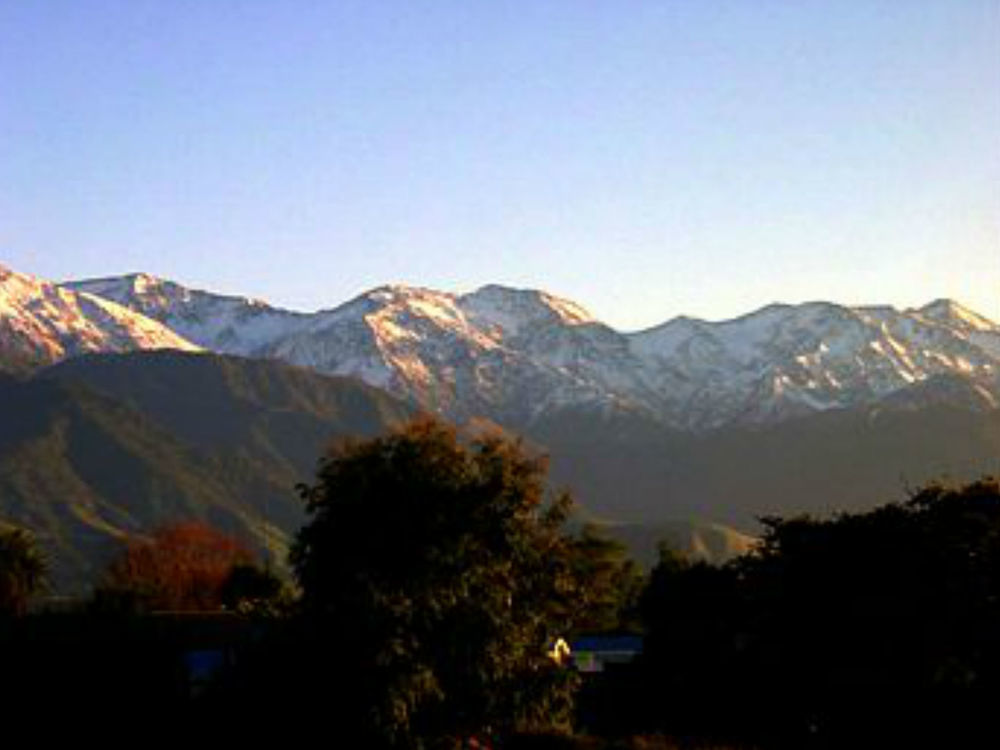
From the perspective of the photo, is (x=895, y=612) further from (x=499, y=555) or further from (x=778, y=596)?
(x=499, y=555)

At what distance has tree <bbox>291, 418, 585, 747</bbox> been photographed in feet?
Result: 140

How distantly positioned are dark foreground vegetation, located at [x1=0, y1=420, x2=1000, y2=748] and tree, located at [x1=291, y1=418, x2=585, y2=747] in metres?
0.06

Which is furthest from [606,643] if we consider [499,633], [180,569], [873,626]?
[180,569]

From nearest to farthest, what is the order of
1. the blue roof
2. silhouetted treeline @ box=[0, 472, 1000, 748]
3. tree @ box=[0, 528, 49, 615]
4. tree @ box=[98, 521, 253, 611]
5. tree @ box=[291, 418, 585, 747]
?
tree @ box=[291, 418, 585, 747] → silhouetted treeline @ box=[0, 472, 1000, 748] → the blue roof → tree @ box=[0, 528, 49, 615] → tree @ box=[98, 521, 253, 611]

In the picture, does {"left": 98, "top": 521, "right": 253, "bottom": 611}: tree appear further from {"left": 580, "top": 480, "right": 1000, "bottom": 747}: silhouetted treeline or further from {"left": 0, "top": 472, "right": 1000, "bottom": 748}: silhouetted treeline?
{"left": 580, "top": 480, "right": 1000, "bottom": 747}: silhouetted treeline

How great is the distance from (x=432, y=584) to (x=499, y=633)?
252cm

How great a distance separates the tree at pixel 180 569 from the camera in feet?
360

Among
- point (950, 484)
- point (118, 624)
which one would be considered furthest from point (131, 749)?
point (950, 484)

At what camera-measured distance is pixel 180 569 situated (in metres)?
128

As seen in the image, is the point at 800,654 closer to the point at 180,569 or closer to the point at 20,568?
the point at 20,568

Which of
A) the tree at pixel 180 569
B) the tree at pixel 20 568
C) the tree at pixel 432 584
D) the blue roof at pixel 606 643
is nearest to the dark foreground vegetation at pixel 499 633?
the tree at pixel 432 584

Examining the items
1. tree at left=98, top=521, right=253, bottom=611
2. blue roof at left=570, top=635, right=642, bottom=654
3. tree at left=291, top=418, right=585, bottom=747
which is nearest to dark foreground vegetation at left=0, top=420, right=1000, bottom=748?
tree at left=291, top=418, right=585, bottom=747

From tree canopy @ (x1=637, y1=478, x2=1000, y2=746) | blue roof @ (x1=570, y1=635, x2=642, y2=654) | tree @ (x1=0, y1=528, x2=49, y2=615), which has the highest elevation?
tree @ (x1=0, y1=528, x2=49, y2=615)

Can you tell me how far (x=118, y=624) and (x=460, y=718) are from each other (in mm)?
15706
